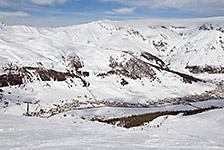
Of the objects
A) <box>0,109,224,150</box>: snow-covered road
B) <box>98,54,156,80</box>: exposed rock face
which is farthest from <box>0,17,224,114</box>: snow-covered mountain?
<box>0,109,224,150</box>: snow-covered road

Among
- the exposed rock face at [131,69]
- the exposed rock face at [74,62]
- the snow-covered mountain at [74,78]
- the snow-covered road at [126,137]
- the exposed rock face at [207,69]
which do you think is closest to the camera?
the snow-covered road at [126,137]

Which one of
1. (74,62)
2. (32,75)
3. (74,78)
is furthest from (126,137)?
(74,62)

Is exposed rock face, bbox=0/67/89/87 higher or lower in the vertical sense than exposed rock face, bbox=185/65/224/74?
lower

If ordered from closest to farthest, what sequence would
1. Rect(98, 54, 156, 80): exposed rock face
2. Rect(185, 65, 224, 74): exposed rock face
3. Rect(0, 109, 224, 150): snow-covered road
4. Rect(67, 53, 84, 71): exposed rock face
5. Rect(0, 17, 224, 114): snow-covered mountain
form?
Rect(0, 109, 224, 150): snow-covered road
Rect(0, 17, 224, 114): snow-covered mountain
Rect(67, 53, 84, 71): exposed rock face
Rect(98, 54, 156, 80): exposed rock face
Rect(185, 65, 224, 74): exposed rock face

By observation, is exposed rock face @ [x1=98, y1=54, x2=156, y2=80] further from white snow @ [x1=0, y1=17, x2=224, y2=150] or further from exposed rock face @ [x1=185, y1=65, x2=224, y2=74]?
exposed rock face @ [x1=185, y1=65, x2=224, y2=74]

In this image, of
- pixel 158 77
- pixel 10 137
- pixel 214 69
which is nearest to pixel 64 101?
pixel 10 137

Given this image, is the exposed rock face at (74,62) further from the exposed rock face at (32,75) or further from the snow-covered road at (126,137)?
the snow-covered road at (126,137)

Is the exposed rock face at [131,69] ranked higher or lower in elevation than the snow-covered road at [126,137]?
higher

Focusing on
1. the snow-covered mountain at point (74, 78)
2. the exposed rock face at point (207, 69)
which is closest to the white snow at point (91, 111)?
the snow-covered mountain at point (74, 78)

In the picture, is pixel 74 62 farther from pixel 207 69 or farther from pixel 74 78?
pixel 207 69

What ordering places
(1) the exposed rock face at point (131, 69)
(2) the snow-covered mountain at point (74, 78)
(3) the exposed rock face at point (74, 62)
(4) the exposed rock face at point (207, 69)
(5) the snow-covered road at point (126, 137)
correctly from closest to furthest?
(5) the snow-covered road at point (126, 137) → (2) the snow-covered mountain at point (74, 78) → (3) the exposed rock face at point (74, 62) → (1) the exposed rock face at point (131, 69) → (4) the exposed rock face at point (207, 69)

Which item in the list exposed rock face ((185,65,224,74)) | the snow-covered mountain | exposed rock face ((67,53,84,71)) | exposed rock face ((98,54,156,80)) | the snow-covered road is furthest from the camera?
exposed rock face ((185,65,224,74))

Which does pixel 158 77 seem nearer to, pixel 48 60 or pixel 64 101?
pixel 48 60
